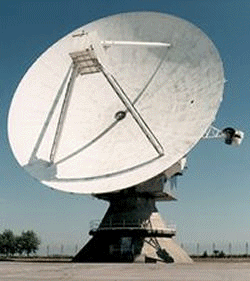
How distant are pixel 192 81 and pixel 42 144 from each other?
1297cm

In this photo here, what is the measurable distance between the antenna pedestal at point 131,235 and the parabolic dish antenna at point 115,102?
972cm

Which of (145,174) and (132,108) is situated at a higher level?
(132,108)

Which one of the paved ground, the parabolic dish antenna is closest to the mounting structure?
the parabolic dish antenna

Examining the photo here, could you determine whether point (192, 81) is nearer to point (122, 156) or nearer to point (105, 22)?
point (122, 156)

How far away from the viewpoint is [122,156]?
36.7m

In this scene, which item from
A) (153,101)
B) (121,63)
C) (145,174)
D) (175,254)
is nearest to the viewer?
(145,174)


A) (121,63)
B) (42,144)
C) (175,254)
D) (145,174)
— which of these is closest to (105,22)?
(121,63)

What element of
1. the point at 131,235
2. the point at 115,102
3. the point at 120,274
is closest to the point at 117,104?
the point at 115,102

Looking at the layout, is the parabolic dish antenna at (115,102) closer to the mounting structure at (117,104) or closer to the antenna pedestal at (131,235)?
the mounting structure at (117,104)

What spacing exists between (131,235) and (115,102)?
538 inches

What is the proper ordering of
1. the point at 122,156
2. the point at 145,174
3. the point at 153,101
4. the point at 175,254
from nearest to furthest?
1. the point at 145,174
2. the point at 122,156
3. the point at 153,101
4. the point at 175,254

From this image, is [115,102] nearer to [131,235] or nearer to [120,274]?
[131,235]

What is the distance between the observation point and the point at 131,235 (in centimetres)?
4669

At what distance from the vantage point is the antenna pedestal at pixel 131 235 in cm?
4603
